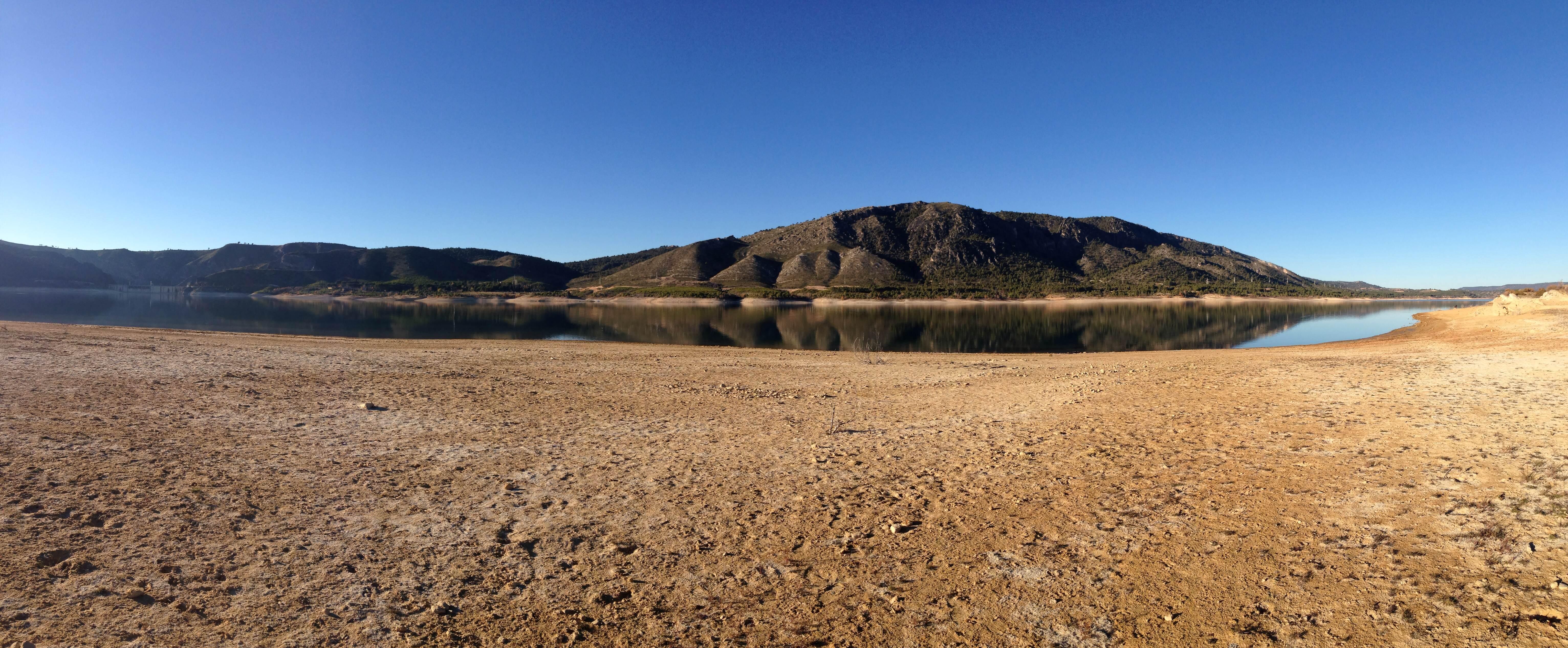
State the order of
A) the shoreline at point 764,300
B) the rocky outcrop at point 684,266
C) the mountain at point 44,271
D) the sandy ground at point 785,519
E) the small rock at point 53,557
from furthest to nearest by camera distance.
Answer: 1. the rocky outcrop at point 684,266
2. the mountain at point 44,271
3. the shoreline at point 764,300
4. the small rock at point 53,557
5. the sandy ground at point 785,519

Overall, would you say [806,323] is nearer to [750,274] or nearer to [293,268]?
[750,274]

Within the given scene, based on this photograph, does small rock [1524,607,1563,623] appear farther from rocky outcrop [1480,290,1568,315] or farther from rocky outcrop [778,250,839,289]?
rocky outcrop [778,250,839,289]

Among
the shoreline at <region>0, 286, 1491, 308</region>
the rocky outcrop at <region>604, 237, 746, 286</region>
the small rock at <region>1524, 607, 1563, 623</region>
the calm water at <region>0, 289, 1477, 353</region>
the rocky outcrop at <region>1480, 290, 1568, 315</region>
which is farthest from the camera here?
the rocky outcrop at <region>604, 237, 746, 286</region>

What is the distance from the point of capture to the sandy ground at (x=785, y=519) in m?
3.78

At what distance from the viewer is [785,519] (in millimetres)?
5633

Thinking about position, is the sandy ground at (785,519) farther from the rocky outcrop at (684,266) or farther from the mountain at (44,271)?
the mountain at (44,271)

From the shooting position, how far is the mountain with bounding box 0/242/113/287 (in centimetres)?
13600

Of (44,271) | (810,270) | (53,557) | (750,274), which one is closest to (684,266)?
(750,274)

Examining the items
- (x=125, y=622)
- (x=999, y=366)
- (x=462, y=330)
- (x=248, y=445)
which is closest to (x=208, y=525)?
(x=125, y=622)

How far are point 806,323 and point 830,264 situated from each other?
89720 millimetres

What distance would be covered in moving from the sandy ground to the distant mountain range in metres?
109

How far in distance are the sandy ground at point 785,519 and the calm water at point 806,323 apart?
67.1ft

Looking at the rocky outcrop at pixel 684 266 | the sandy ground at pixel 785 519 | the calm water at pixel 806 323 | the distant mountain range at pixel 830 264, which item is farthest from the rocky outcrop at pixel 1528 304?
the rocky outcrop at pixel 684 266

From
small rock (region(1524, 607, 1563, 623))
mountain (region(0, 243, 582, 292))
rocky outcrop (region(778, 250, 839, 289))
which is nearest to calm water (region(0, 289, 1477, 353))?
small rock (region(1524, 607, 1563, 623))
